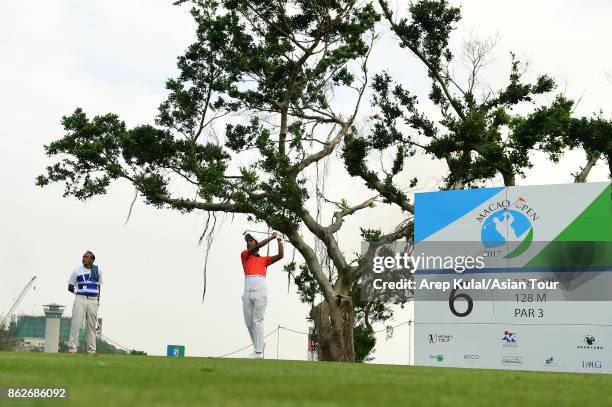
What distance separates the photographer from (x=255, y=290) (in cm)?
1552

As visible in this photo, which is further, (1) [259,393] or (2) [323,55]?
(2) [323,55]

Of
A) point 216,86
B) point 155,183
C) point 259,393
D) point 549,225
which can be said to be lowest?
point 259,393

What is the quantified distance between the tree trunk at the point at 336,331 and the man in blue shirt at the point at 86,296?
40.0 ft

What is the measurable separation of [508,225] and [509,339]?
80.1 inches

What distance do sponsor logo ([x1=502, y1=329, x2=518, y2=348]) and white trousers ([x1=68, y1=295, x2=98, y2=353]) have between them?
7479mm

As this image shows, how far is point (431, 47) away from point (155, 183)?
9953 millimetres

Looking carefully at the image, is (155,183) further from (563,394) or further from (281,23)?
Answer: (563,394)

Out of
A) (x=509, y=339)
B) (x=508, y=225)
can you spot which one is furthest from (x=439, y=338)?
(x=508, y=225)

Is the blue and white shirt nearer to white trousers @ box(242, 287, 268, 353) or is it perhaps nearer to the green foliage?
white trousers @ box(242, 287, 268, 353)

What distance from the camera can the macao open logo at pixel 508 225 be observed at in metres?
16.2

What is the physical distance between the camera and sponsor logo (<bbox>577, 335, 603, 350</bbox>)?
15375 mm

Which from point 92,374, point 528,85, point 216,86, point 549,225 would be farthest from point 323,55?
point 92,374

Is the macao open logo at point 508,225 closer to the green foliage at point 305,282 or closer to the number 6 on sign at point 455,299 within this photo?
the number 6 on sign at point 455,299

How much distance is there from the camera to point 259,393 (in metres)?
6.23
